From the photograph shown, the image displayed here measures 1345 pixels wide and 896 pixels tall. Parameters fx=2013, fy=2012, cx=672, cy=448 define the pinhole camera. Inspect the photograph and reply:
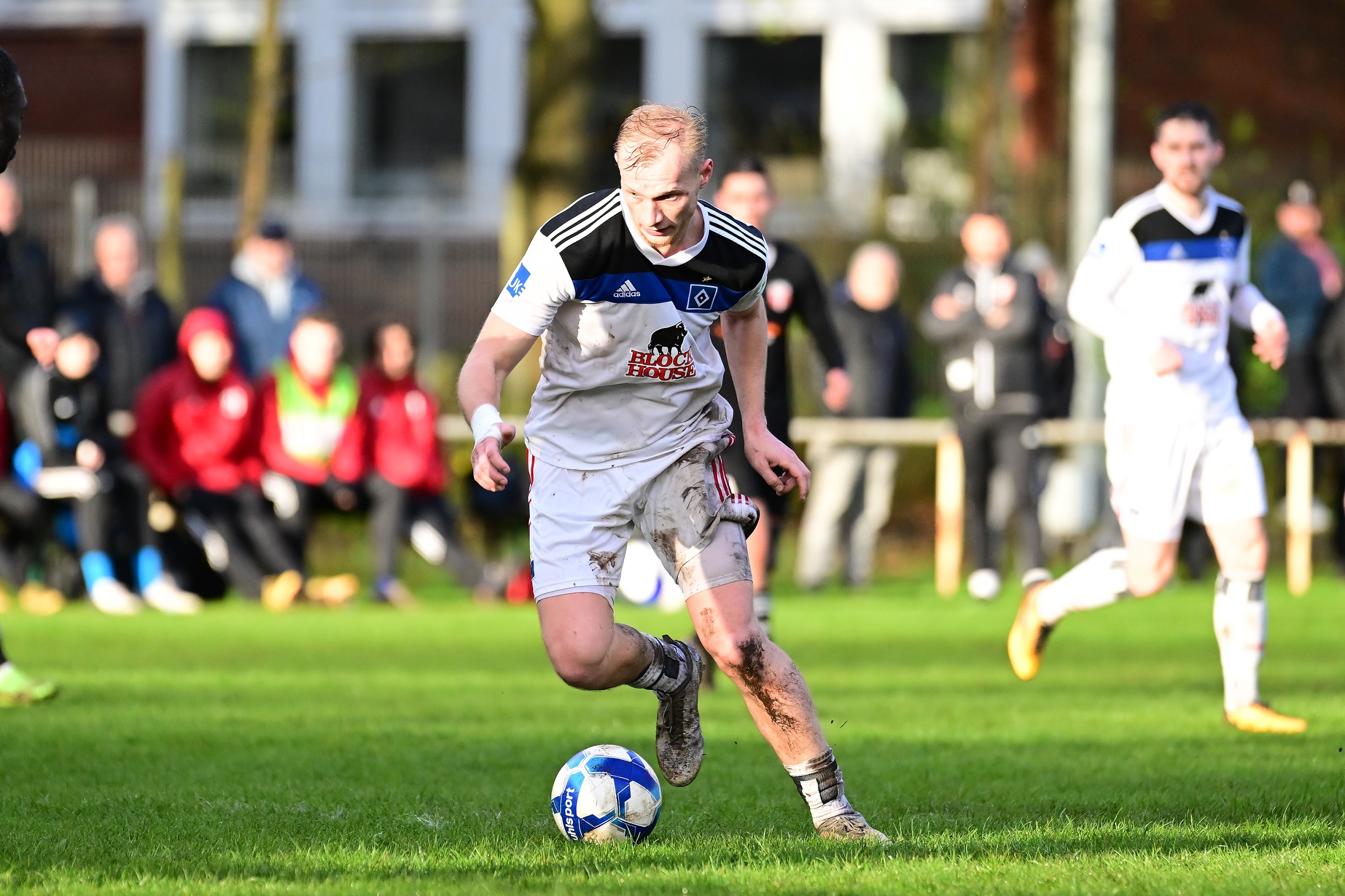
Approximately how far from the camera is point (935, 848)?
17.7ft

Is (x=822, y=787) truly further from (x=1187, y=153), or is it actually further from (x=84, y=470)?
(x=84, y=470)

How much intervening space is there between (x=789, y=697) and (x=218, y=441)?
8.97m

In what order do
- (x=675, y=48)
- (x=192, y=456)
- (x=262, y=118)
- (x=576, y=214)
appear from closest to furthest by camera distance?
(x=576, y=214)
(x=192, y=456)
(x=262, y=118)
(x=675, y=48)

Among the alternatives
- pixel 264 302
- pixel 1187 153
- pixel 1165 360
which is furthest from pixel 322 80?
pixel 1165 360

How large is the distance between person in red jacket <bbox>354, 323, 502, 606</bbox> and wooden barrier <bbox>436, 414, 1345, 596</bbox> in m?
0.78

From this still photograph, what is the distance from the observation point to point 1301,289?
1591 cm

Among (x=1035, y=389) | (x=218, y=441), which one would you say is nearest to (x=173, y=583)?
(x=218, y=441)

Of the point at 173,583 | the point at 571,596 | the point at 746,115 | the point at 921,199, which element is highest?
the point at 746,115

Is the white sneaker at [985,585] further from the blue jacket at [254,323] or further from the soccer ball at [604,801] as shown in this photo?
the soccer ball at [604,801]

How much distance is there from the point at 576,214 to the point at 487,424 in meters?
0.69

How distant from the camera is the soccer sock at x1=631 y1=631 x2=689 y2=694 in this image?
5.83 meters

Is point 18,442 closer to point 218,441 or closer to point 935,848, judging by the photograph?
point 218,441

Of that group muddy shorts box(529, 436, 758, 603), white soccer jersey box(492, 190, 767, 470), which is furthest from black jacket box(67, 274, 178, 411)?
muddy shorts box(529, 436, 758, 603)

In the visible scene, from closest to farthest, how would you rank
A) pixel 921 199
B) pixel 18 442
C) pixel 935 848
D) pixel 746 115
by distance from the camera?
pixel 935 848 < pixel 18 442 < pixel 921 199 < pixel 746 115
